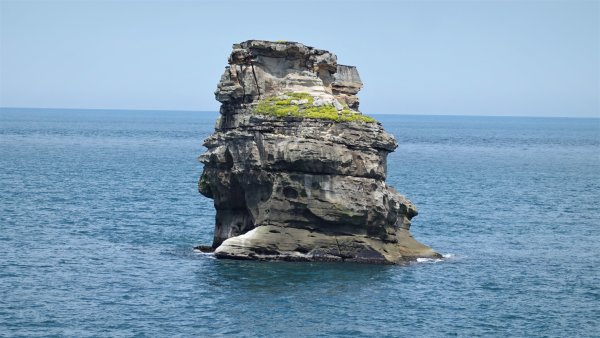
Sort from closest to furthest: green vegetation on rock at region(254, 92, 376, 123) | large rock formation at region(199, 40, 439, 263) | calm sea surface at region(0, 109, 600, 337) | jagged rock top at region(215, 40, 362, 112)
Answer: calm sea surface at region(0, 109, 600, 337) < large rock formation at region(199, 40, 439, 263) < green vegetation on rock at region(254, 92, 376, 123) < jagged rock top at region(215, 40, 362, 112)

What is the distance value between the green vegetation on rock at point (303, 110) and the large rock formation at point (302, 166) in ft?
0.22

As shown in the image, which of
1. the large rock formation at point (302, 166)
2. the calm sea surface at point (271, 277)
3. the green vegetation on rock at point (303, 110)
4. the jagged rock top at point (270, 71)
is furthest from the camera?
the jagged rock top at point (270, 71)

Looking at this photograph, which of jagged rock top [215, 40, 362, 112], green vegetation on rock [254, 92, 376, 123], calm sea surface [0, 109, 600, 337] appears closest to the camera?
calm sea surface [0, 109, 600, 337]

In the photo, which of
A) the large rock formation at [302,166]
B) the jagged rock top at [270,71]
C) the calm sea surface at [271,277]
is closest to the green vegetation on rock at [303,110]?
the large rock formation at [302,166]

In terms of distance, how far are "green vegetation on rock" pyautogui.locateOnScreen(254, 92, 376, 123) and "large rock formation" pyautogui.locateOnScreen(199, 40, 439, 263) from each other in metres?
0.07

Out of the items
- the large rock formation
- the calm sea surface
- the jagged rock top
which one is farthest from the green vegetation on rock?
the calm sea surface

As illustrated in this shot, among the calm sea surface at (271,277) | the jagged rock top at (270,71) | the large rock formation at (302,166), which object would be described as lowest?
the calm sea surface at (271,277)

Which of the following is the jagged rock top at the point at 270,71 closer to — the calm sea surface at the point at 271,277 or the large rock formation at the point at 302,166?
the large rock formation at the point at 302,166

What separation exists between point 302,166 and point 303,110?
154 inches

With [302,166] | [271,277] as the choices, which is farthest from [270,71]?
[271,277]

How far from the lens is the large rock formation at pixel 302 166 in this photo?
6581 cm

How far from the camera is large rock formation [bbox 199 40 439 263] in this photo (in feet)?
216

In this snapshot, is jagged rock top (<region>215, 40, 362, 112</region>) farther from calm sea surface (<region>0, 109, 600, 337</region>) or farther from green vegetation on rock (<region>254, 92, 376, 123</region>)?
calm sea surface (<region>0, 109, 600, 337</region>)

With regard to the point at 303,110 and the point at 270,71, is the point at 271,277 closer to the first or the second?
the point at 303,110
